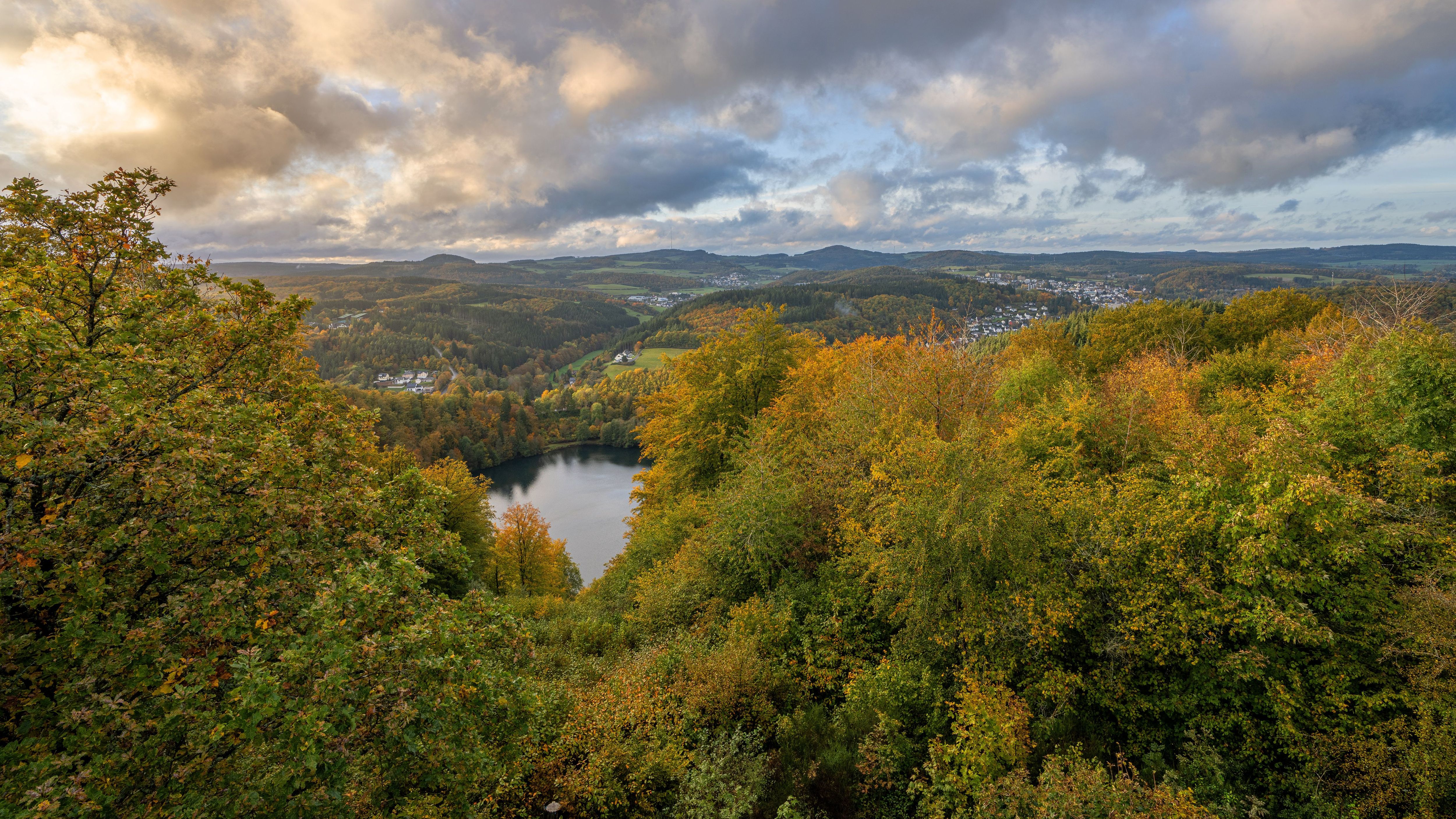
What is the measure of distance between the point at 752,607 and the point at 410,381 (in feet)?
A: 407

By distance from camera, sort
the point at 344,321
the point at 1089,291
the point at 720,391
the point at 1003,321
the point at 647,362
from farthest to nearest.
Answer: the point at 1089,291 < the point at 344,321 < the point at 647,362 < the point at 1003,321 < the point at 720,391

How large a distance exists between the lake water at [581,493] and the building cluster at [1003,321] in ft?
110

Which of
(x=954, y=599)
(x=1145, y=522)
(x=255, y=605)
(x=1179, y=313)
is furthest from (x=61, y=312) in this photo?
(x=1179, y=313)

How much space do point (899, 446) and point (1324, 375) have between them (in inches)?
551

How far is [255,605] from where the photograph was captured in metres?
5.96

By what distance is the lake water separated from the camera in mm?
55250

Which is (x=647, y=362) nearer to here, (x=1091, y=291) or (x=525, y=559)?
(x=525, y=559)

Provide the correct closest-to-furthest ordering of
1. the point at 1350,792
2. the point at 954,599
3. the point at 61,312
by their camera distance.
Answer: the point at 61,312 → the point at 1350,792 → the point at 954,599

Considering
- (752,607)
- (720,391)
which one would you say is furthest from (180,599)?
(720,391)

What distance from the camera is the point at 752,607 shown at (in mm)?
14141

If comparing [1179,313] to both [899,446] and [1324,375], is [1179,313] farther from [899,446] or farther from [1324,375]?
[899,446]

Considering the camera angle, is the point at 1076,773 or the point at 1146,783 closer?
the point at 1076,773

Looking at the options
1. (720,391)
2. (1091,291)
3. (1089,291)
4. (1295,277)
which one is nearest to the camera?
(720,391)

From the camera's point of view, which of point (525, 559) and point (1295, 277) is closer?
point (525, 559)
